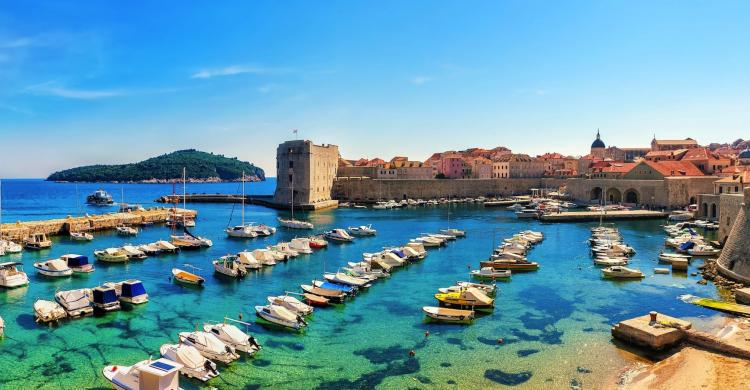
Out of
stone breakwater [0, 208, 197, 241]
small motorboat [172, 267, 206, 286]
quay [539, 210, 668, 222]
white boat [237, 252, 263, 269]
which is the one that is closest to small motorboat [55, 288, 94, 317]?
small motorboat [172, 267, 206, 286]

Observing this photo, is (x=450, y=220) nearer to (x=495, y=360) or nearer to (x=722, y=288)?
(x=722, y=288)

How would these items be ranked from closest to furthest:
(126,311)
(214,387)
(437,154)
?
(214,387) < (126,311) < (437,154)

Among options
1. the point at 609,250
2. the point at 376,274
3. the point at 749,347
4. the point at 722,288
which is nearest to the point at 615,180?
the point at 609,250

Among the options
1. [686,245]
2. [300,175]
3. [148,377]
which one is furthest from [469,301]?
[300,175]

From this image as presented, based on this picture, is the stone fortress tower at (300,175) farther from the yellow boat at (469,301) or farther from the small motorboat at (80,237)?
the yellow boat at (469,301)

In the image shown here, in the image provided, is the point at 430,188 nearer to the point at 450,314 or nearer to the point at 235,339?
the point at 450,314

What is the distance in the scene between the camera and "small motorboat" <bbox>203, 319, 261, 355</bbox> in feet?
55.3

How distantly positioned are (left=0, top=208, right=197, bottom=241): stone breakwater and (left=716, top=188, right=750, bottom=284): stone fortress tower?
4830 centimetres

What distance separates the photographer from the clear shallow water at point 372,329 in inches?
608

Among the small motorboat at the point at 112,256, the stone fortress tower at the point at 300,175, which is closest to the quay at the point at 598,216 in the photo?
the stone fortress tower at the point at 300,175

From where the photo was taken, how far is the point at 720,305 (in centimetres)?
2205

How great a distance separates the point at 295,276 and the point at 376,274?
4744mm

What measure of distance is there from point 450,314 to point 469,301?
1.69 m

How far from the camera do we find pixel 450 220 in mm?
61375
